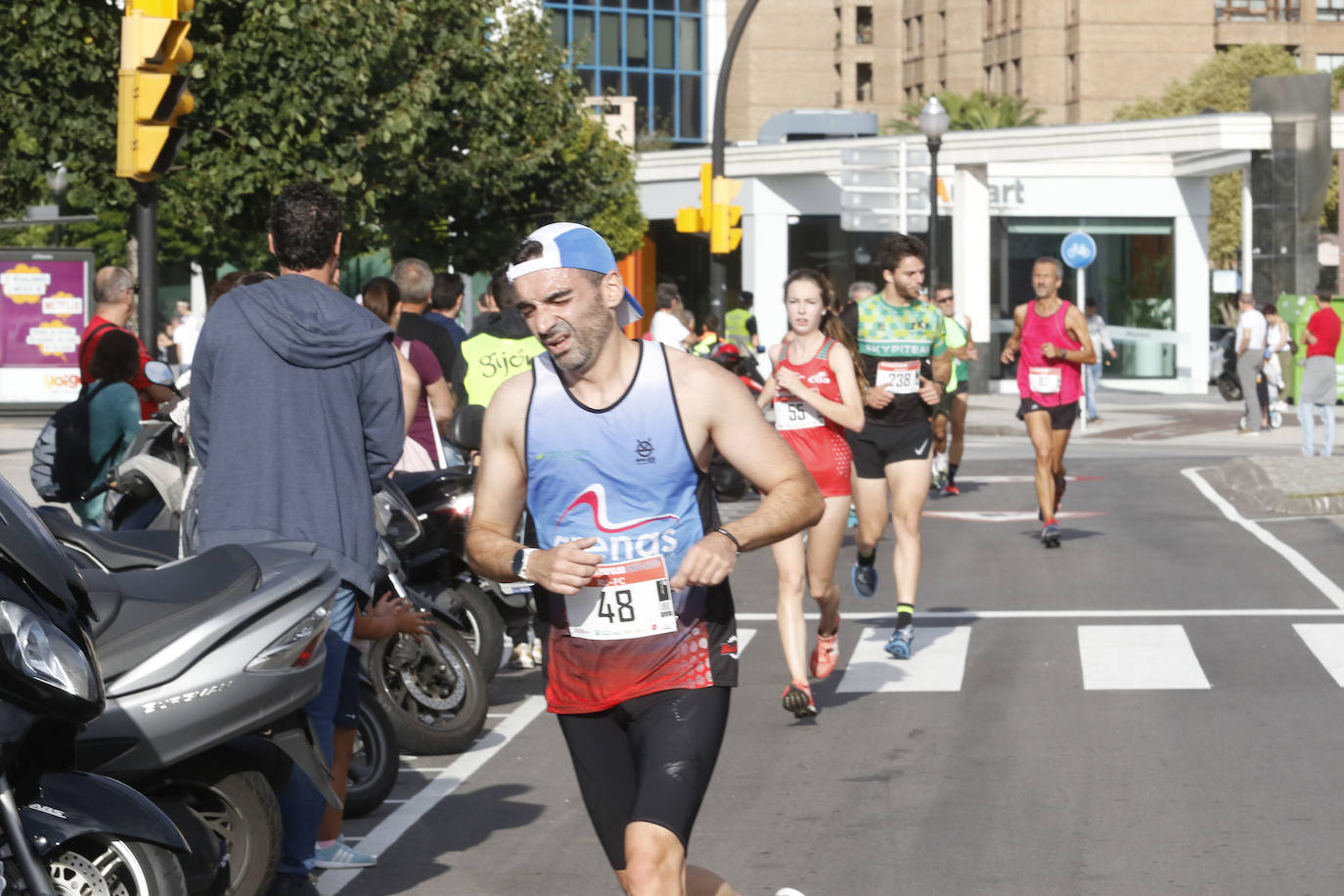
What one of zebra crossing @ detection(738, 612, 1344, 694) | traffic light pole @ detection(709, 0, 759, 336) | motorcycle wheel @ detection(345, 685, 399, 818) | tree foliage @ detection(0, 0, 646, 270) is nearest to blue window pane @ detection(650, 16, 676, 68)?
tree foliage @ detection(0, 0, 646, 270)

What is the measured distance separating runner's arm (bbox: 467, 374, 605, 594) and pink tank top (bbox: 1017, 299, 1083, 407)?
9854 millimetres

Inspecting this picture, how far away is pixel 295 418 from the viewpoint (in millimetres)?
5699

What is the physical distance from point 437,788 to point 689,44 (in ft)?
291

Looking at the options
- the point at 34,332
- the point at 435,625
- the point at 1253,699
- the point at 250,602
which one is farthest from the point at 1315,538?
the point at 34,332

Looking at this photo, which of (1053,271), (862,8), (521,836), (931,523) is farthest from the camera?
(862,8)

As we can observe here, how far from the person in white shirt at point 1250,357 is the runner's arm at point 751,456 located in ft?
81.7

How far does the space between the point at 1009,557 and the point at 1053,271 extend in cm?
200

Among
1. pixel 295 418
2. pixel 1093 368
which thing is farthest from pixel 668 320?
pixel 1093 368

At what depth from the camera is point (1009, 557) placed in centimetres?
1459

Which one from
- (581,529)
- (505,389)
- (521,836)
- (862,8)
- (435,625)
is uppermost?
(862,8)

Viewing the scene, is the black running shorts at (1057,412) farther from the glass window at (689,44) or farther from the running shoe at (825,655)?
the glass window at (689,44)

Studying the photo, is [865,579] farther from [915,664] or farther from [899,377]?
[899,377]

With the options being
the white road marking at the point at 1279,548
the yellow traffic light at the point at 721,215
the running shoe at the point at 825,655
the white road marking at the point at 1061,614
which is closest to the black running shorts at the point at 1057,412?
the white road marking at the point at 1279,548

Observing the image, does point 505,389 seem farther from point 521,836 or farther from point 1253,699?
point 1253,699
